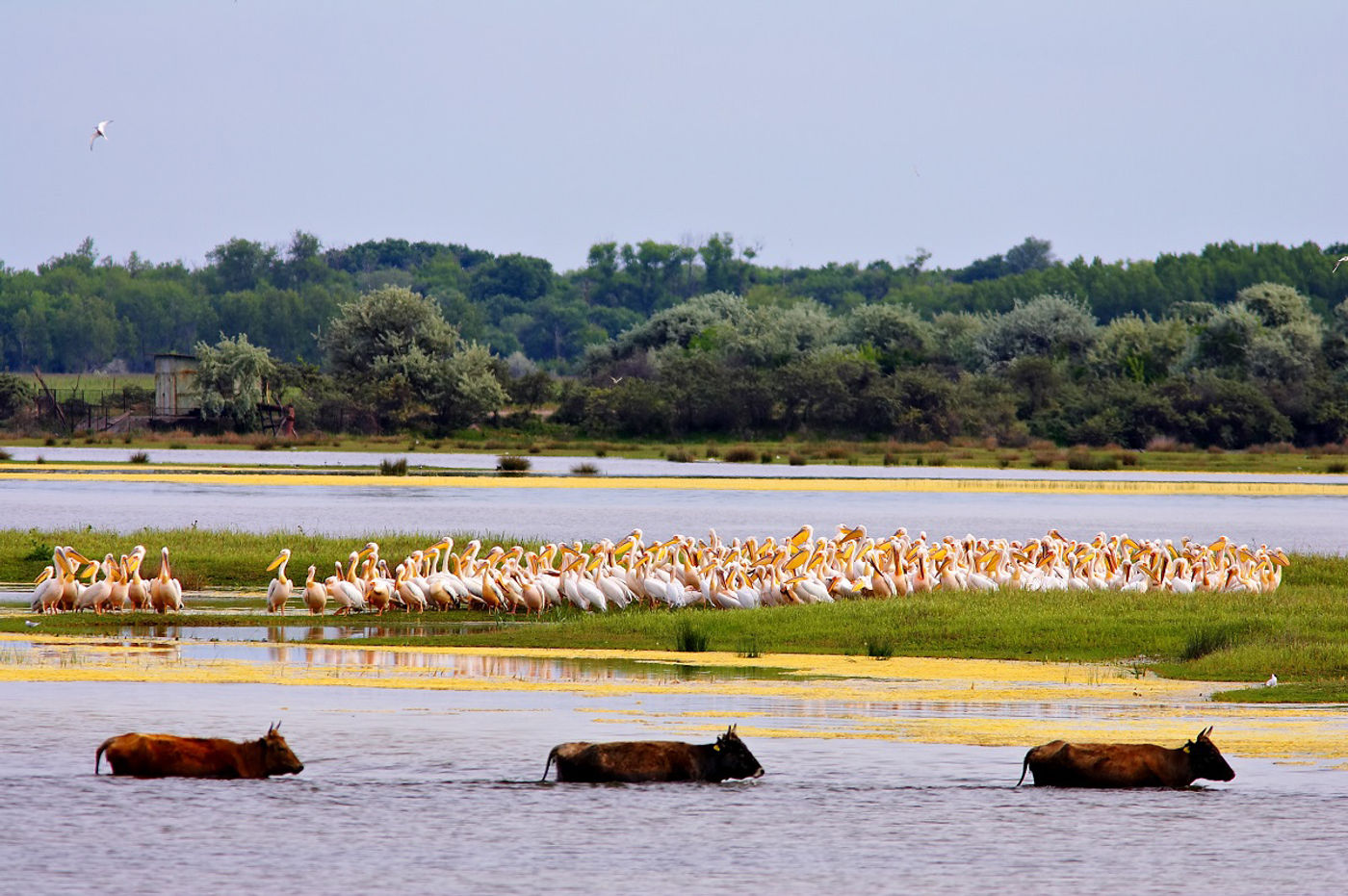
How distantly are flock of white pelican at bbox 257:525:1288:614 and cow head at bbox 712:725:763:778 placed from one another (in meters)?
9.99

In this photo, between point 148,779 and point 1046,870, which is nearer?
point 1046,870

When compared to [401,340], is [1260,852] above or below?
below

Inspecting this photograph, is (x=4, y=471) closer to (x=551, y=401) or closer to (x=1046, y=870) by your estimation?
(x=551, y=401)

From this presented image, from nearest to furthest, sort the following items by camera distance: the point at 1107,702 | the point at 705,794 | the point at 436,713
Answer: the point at 705,794, the point at 436,713, the point at 1107,702

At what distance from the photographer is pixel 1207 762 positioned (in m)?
11.7

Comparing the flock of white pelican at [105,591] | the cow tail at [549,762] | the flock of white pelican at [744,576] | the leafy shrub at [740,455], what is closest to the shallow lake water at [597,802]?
the cow tail at [549,762]

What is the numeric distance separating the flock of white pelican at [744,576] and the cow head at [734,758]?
393 inches

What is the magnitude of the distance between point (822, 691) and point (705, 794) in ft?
13.6

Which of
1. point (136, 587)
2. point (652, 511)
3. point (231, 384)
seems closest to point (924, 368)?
point (231, 384)

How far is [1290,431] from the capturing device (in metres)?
66.0

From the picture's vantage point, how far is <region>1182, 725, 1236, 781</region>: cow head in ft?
38.4

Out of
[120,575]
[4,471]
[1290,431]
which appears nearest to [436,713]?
[120,575]

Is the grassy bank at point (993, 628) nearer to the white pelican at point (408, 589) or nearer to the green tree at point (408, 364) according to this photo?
the white pelican at point (408, 589)

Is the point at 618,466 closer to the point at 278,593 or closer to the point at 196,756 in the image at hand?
the point at 278,593
